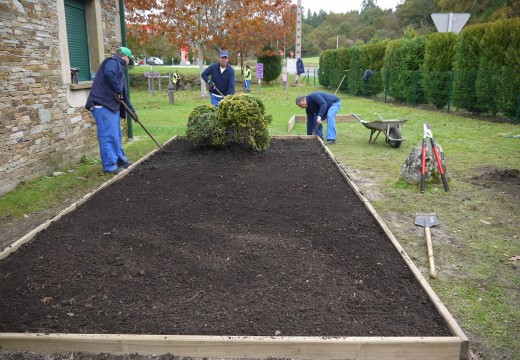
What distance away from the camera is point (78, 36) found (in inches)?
300

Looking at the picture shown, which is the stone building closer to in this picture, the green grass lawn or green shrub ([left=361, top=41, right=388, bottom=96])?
the green grass lawn

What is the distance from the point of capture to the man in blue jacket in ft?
27.1

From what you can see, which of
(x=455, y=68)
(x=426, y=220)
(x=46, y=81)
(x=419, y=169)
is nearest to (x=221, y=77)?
(x=46, y=81)

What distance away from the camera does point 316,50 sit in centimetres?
7600

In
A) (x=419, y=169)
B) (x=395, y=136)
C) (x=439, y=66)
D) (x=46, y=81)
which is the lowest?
(x=419, y=169)

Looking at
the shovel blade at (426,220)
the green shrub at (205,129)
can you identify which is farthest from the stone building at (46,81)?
the shovel blade at (426,220)

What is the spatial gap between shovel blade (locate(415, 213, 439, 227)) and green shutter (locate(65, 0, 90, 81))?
6.21 metres

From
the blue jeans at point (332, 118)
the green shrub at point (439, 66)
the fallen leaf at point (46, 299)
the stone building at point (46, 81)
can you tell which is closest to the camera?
the fallen leaf at point (46, 299)

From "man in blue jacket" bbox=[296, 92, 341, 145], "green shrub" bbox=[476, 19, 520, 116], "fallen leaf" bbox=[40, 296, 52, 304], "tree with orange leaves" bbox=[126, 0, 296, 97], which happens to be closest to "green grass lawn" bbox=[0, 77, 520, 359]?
"man in blue jacket" bbox=[296, 92, 341, 145]

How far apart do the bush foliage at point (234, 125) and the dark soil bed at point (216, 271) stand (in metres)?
2.03

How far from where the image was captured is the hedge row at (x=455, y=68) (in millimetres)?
11023

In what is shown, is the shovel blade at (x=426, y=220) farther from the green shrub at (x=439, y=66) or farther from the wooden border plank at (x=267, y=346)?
the green shrub at (x=439, y=66)

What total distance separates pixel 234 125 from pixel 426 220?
3.49 metres

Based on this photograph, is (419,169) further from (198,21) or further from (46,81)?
(198,21)
